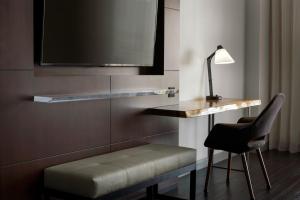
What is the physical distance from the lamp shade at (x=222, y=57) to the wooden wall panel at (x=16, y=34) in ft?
6.88

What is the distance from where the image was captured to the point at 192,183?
3170 mm

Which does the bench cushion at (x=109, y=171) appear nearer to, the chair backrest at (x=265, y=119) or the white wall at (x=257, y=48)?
the chair backrest at (x=265, y=119)

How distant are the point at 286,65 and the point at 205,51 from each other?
142 cm

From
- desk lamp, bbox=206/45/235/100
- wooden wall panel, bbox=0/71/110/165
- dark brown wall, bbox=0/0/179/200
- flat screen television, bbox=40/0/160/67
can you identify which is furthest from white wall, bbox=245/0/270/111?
wooden wall panel, bbox=0/71/110/165

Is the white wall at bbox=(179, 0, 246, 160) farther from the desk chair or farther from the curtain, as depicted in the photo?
the desk chair

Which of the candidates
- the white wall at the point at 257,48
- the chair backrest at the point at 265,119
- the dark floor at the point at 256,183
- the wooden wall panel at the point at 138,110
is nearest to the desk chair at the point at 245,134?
the chair backrest at the point at 265,119

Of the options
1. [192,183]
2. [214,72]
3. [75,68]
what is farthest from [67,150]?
[214,72]

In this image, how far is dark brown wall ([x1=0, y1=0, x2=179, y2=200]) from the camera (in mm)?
2350

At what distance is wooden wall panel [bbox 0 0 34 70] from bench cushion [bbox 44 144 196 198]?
0.64m

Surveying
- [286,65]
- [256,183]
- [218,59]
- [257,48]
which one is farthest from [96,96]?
[286,65]

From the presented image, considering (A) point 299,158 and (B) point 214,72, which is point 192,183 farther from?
(A) point 299,158

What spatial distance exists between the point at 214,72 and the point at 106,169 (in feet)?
7.92

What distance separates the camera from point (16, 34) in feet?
7.80

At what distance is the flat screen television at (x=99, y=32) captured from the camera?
260 cm
